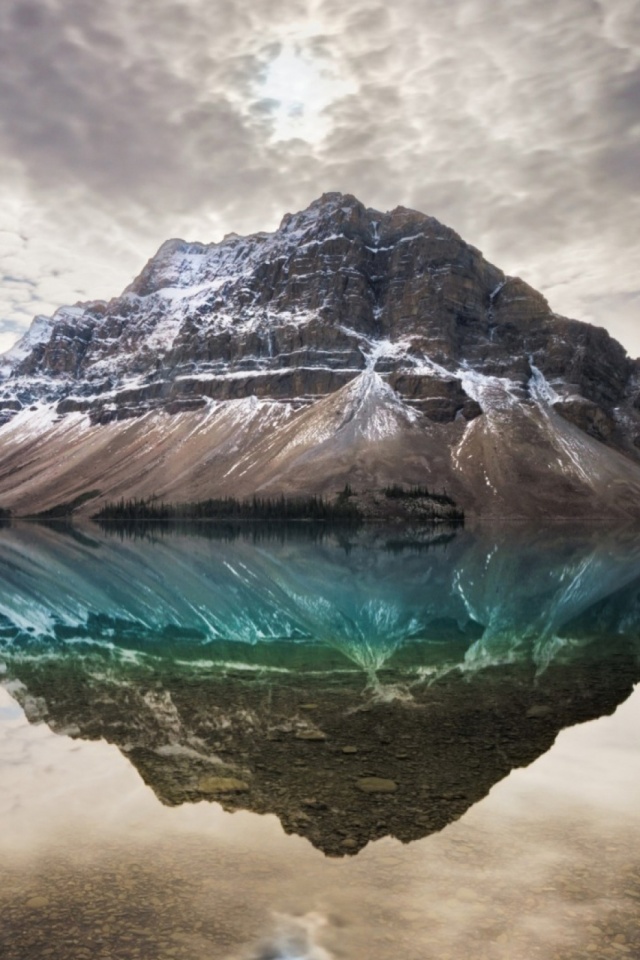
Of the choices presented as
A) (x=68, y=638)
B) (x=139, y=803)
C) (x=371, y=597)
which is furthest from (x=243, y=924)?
(x=371, y=597)

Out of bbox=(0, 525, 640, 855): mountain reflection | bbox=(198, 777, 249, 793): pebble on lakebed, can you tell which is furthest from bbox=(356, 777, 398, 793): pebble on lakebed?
bbox=(198, 777, 249, 793): pebble on lakebed

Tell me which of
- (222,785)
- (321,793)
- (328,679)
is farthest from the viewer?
(328,679)

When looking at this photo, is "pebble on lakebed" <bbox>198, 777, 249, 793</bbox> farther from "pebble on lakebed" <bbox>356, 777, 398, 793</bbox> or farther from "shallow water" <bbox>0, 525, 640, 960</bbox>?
"pebble on lakebed" <bbox>356, 777, 398, 793</bbox>

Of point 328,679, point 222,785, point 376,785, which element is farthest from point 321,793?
point 328,679

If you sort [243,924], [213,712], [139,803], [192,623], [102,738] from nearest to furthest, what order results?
1. [243,924]
2. [139,803]
3. [102,738]
4. [213,712]
5. [192,623]

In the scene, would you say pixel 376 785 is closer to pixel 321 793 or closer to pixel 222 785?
pixel 321 793

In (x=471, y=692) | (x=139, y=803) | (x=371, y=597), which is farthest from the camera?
(x=371, y=597)

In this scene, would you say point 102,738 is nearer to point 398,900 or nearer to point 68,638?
point 398,900
